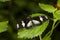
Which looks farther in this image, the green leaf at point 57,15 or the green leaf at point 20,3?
the green leaf at point 20,3

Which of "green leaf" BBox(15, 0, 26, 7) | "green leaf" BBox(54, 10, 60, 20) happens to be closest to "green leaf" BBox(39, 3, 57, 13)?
"green leaf" BBox(54, 10, 60, 20)

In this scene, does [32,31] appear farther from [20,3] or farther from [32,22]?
[20,3]

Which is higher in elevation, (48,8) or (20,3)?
(48,8)

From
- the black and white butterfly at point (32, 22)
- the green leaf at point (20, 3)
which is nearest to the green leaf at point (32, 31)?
the black and white butterfly at point (32, 22)

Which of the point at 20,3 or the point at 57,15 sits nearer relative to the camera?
the point at 57,15

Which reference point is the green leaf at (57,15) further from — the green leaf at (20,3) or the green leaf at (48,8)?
the green leaf at (20,3)

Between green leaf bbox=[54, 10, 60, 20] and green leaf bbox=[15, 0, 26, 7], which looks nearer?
green leaf bbox=[54, 10, 60, 20]

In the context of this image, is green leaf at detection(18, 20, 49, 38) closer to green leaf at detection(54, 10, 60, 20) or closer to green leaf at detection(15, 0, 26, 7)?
green leaf at detection(54, 10, 60, 20)

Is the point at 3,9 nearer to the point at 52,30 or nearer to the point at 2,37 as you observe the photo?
the point at 2,37

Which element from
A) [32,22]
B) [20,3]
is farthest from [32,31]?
[20,3]
